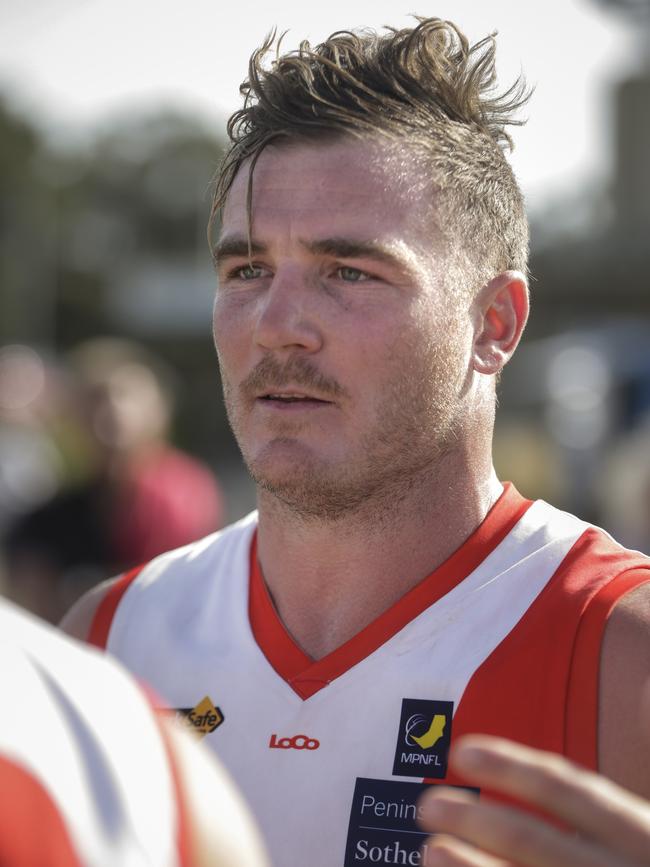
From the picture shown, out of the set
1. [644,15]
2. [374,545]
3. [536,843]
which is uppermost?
[644,15]

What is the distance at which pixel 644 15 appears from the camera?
66.2 feet

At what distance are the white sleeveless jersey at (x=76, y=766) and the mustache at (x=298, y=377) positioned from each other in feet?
3.39

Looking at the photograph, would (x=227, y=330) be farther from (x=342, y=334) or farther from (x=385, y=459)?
(x=385, y=459)

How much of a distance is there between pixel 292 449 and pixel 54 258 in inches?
2000

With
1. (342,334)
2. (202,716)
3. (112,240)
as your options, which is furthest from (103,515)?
(112,240)

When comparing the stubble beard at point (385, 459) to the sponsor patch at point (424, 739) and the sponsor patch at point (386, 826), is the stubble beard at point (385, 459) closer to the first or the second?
the sponsor patch at point (424, 739)

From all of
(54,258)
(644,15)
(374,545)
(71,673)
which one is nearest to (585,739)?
(374,545)

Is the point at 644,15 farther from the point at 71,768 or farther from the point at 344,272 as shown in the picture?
the point at 71,768

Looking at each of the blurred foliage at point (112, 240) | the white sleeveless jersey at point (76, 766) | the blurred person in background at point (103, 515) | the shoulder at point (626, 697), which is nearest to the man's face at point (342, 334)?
the shoulder at point (626, 697)

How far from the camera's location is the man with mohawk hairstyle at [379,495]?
1944 mm

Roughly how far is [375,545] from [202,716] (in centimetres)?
48

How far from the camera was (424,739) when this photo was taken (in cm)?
197

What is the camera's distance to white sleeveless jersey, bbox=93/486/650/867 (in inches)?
75.1

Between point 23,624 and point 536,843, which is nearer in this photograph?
point 536,843
